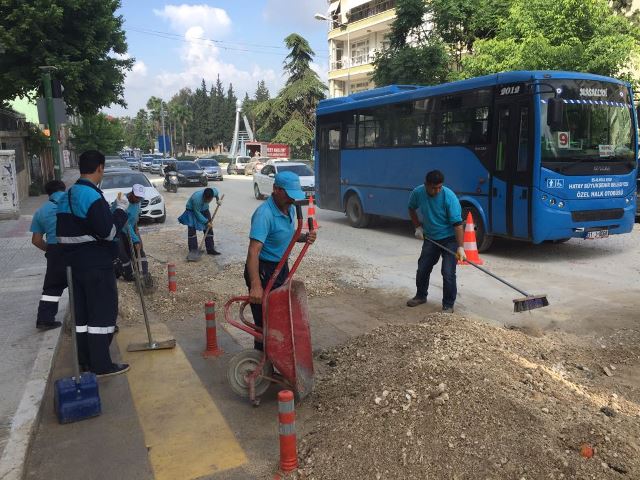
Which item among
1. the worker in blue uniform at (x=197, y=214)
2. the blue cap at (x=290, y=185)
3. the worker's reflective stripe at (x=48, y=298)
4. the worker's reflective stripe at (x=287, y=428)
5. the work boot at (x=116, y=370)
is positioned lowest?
the work boot at (x=116, y=370)

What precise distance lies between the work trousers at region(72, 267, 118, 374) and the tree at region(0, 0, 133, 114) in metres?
16.2

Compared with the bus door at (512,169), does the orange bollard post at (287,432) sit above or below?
below

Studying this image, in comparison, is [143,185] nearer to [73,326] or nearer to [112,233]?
[112,233]

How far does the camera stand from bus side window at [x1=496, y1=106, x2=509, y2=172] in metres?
9.28

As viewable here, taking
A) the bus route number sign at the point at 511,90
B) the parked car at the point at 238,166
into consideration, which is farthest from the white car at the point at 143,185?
the parked car at the point at 238,166

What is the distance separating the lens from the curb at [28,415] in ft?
10.8

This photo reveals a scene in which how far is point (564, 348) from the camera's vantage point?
509 centimetres

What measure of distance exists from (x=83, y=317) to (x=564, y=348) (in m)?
4.32

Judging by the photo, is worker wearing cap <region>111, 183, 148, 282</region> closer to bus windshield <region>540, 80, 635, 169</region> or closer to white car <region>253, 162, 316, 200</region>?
bus windshield <region>540, 80, 635, 169</region>

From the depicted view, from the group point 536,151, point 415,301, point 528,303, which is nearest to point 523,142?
point 536,151

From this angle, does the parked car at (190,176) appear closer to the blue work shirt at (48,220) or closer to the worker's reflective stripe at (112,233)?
the blue work shirt at (48,220)

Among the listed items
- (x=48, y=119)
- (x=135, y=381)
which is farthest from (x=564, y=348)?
(x=48, y=119)

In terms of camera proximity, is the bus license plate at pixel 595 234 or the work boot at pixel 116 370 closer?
the work boot at pixel 116 370

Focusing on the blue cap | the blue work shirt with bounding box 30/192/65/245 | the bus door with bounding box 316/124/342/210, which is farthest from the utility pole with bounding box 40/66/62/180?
the blue cap
